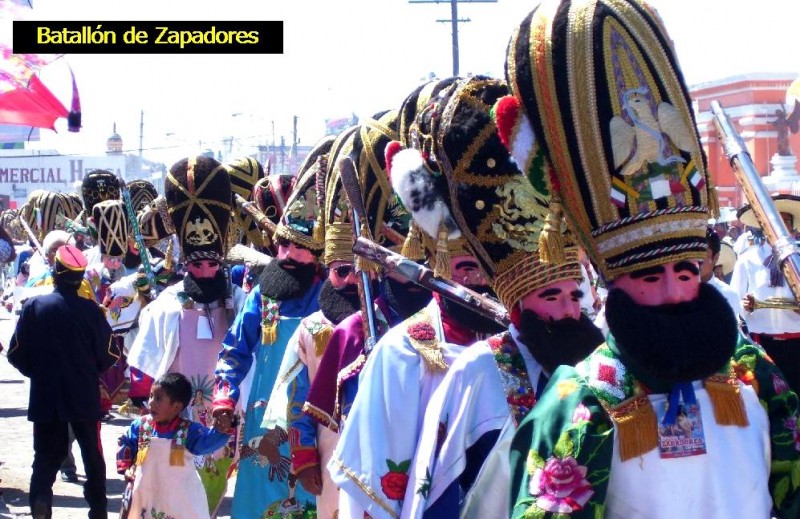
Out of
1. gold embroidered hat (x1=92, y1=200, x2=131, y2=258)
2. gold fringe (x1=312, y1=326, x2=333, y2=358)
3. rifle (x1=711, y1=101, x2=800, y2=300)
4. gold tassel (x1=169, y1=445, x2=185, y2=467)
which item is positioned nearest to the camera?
rifle (x1=711, y1=101, x2=800, y2=300)

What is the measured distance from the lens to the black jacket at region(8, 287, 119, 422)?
793 cm

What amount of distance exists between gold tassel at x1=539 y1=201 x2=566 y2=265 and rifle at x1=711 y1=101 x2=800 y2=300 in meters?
0.47

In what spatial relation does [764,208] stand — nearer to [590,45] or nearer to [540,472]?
[590,45]

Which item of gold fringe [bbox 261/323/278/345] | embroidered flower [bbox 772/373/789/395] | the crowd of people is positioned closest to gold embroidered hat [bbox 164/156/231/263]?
the crowd of people

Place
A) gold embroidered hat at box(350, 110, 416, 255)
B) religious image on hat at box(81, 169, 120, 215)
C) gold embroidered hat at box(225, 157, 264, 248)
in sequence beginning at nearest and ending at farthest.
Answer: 1. gold embroidered hat at box(350, 110, 416, 255)
2. gold embroidered hat at box(225, 157, 264, 248)
3. religious image on hat at box(81, 169, 120, 215)

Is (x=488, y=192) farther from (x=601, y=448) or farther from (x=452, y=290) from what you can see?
(x=601, y=448)

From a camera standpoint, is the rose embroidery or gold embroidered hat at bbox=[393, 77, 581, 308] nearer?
gold embroidered hat at bbox=[393, 77, 581, 308]

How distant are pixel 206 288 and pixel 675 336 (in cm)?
480

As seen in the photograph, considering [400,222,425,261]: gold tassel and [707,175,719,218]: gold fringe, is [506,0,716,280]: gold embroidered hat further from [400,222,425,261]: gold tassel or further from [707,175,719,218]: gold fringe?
[400,222,425,261]: gold tassel

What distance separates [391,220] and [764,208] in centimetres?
241

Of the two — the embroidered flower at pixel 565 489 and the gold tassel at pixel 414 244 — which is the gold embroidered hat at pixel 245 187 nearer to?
the gold tassel at pixel 414 244

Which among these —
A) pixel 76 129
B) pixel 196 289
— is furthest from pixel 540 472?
pixel 76 129

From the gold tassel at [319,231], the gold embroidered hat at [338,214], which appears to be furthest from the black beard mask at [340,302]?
the gold tassel at [319,231]

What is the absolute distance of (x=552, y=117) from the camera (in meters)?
2.73
